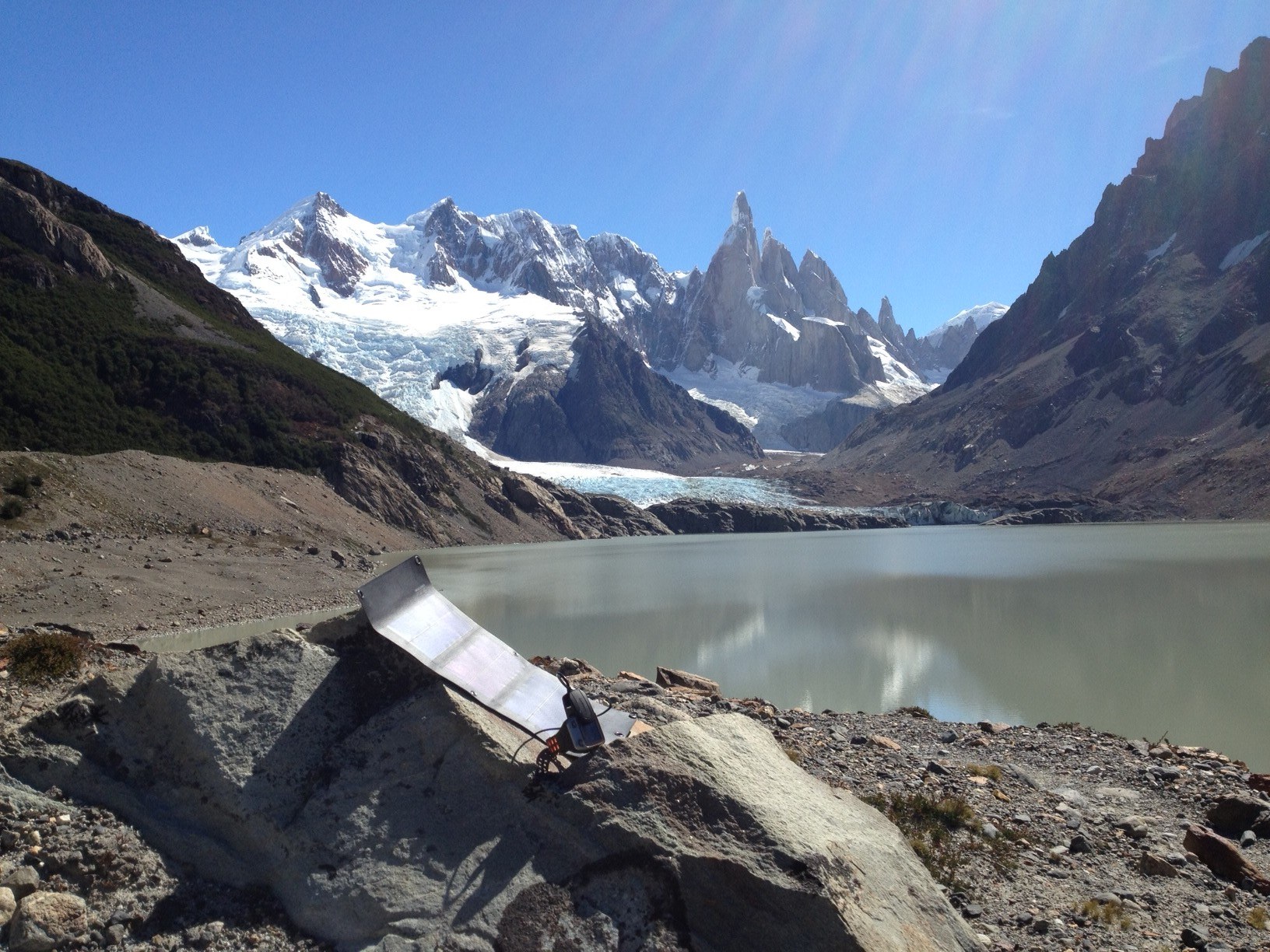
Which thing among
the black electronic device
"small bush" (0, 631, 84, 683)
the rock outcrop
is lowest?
"small bush" (0, 631, 84, 683)

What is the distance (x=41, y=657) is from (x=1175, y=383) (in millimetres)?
187727

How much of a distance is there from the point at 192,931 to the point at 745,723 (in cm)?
395

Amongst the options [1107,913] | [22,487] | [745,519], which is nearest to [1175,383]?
[745,519]

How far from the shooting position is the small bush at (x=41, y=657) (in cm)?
600

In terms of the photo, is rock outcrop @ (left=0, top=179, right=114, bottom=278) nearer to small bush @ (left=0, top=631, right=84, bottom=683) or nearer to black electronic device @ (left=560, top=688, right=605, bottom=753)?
small bush @ (left=0, top=631, right=84, bottom=683)

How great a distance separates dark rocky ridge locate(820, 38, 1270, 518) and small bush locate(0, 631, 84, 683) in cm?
13819

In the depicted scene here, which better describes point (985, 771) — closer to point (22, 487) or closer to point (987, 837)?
point (987, 837)

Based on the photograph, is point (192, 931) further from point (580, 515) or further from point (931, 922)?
point (580, 515)

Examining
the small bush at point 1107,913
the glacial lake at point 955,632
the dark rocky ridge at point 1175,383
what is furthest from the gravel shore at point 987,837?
the dark rocky ridge at point 1175,383

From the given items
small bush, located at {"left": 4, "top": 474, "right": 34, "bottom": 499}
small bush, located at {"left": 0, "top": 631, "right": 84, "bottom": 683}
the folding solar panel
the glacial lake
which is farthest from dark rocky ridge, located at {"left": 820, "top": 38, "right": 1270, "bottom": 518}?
small bush, located at {"left": 0, "top": 631, "right": 84, "bottom": 683}

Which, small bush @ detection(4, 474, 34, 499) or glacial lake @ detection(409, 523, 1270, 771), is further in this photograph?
small bush @ detection(4, 474, 34, 499)

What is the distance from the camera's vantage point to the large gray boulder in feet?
14.2

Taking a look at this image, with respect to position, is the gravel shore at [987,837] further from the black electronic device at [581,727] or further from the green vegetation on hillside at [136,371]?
the green vegetation on hillside at [136,371]

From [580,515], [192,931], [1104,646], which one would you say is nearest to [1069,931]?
[192,931]
